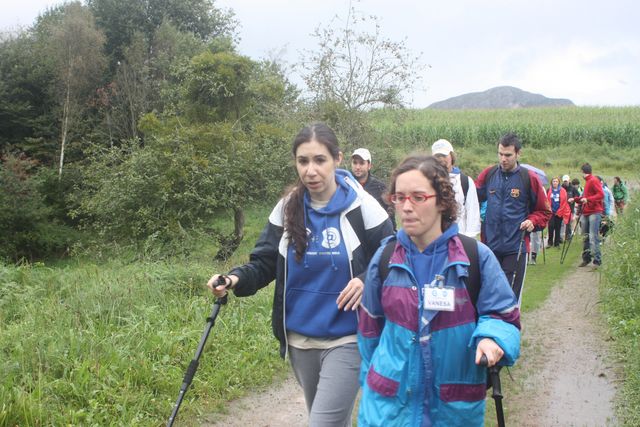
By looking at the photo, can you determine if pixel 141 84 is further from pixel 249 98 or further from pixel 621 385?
pixel 621 385

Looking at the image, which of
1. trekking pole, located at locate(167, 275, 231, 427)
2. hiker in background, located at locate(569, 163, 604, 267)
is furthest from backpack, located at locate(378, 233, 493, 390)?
hiker in background, located at locate(569, 163, 604, 267)

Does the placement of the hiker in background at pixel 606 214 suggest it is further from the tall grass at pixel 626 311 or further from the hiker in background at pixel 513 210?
the hiker in background at pixel 513 210

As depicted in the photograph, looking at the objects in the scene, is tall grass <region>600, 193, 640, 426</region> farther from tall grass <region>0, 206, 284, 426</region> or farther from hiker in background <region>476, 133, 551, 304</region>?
tall grass <region>0, 206, 284, 426</region>

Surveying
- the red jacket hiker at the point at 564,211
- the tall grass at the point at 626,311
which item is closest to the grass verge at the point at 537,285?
the red jacket hiker at the point at 564,211

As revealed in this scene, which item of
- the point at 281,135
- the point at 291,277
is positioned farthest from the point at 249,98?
the point at 291,277

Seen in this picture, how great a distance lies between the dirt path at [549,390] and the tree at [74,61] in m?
30.4

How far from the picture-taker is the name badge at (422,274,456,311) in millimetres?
2545

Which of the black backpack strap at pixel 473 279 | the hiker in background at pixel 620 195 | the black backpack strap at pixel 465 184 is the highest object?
the black backpack strap at pixel 465 184

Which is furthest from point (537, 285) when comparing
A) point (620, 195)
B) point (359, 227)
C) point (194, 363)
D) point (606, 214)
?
point (194, 363)

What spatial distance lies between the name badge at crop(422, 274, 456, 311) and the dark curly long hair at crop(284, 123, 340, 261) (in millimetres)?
1035

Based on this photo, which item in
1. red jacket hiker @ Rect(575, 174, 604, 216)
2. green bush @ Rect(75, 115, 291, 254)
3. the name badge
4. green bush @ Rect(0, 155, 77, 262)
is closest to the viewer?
the name badge

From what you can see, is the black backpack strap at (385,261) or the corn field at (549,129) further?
the corn field at (549,129)

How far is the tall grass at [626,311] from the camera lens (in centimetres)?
525

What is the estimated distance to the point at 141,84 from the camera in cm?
3456
